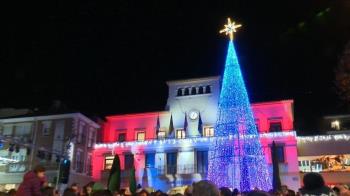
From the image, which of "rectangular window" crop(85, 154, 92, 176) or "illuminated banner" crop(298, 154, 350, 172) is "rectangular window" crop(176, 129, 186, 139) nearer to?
"rectangular window" crop(85, 154, 92, 176)

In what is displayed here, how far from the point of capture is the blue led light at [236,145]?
21.0 metres

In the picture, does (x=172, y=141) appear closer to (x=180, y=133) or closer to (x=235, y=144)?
(x=180, y=133)

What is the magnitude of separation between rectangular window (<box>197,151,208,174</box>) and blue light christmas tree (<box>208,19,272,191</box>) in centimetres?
993

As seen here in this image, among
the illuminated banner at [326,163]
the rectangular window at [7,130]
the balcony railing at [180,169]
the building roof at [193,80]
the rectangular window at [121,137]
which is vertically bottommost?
the balcony railing at [180,169]

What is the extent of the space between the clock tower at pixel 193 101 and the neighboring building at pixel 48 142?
853 cm

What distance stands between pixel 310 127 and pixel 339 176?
5.93 meters

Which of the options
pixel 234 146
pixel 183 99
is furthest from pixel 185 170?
pixel 234 146

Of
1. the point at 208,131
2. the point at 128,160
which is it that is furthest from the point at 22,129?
the point at 208,131

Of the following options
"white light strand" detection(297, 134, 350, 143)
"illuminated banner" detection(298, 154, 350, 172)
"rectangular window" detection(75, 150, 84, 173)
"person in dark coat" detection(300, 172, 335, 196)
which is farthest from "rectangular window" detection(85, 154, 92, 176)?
"person in dark coat" detection(300, 172, 335, 196)

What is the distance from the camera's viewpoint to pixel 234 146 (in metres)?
21.5

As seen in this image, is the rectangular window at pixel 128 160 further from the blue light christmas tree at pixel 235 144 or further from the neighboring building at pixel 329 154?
the neighboring building at pixel 329 154

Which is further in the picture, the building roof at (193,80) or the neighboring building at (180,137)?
the building roof at (193,80)

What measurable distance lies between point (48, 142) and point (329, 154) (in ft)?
82.6

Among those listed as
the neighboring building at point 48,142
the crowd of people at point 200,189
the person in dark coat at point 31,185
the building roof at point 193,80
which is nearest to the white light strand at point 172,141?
the neighboring building at point 48,142
